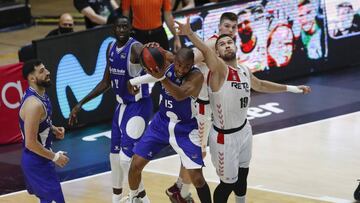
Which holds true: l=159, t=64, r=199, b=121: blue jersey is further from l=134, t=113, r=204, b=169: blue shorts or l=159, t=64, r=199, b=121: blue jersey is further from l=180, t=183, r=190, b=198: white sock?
l=180, t=183, r=190, b=198: white sock

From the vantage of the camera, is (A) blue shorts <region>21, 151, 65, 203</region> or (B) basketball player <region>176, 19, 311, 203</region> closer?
(A) blue shorts <region>21, 151, 65, 203</region>

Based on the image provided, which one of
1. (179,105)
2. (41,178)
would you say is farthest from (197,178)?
(41,178)

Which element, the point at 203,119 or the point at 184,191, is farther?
the point at 203,119

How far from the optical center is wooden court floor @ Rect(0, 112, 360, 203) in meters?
10.7

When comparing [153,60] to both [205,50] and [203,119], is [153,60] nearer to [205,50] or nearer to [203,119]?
[205,50]

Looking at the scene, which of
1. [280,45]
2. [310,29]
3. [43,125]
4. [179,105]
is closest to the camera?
[43,125]

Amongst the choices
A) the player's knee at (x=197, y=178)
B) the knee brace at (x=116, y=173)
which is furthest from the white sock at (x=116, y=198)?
the player's knee at (x=197, y=178)

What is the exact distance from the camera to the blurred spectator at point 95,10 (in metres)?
14.6

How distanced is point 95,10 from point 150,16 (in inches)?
56.0

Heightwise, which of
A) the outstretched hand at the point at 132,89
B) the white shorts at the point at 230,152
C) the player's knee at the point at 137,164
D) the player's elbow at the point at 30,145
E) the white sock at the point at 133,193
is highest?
the outstretched hand at the point at 132,89

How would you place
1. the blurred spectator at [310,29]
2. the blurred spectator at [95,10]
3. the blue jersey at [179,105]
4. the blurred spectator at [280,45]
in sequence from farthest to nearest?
the blurred spectator at [310,29]
the blurred spectator at [280,45]
the blurred spectator at [95,10]
the blue jersey at [179,105]

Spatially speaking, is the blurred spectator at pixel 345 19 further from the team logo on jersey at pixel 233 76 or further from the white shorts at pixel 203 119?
the team logo on jersey at pixel 233 76

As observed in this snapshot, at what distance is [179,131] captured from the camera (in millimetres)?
9484

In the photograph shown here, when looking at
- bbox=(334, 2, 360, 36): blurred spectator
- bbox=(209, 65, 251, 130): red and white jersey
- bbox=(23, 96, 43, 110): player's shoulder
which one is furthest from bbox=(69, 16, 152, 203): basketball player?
bbox=(334, 2, 360, 36): blurred spectator
